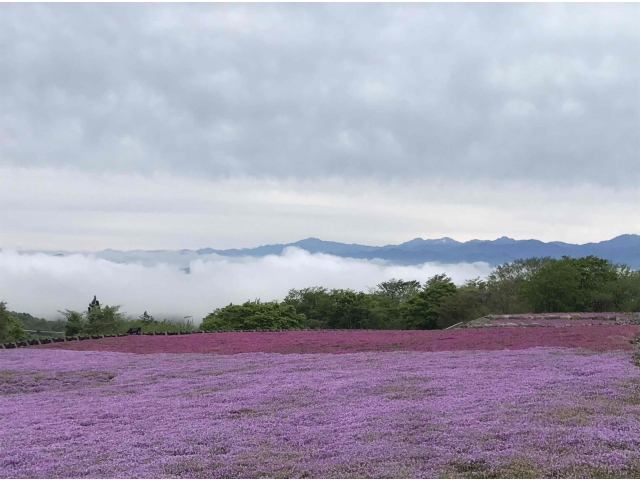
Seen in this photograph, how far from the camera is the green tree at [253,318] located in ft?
168

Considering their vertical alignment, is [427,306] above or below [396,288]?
below

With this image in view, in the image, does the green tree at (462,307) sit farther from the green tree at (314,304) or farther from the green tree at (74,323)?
the green tree at (74,323)

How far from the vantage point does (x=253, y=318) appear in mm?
51219

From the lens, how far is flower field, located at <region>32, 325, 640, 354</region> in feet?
63.8

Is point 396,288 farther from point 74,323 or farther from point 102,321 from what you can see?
point 74,323

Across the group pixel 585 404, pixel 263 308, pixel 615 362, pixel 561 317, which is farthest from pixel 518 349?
pixel 263 308

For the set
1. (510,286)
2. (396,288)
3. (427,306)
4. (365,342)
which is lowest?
(427,306)

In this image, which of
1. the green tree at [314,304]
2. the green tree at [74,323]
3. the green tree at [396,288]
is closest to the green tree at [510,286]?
the green tree at [314,304]

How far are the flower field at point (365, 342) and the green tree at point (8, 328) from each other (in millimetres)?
43258

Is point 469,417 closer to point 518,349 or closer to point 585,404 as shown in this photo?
point 585,404

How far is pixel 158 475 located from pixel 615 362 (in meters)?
12.1

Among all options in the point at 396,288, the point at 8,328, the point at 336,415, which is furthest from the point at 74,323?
the point at 396,288

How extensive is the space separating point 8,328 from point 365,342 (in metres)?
58.2

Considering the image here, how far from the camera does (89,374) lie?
16609 mm
